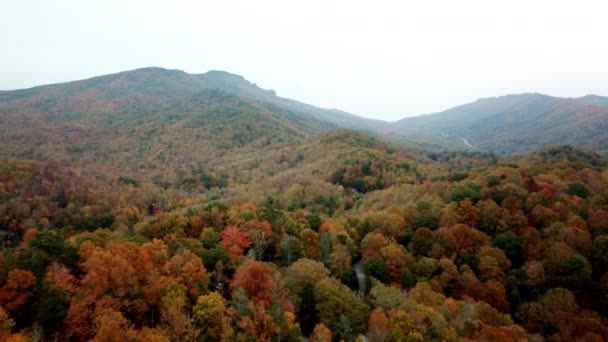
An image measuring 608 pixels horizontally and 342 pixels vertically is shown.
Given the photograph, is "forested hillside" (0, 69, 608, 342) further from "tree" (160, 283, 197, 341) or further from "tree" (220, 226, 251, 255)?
"tree" (220, 226, 251, 255)

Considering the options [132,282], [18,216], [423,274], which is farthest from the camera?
[18,216]

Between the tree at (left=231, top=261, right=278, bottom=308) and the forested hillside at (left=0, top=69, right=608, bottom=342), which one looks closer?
the forested hillside at (left=0, top=69, right=608, bottom=342)

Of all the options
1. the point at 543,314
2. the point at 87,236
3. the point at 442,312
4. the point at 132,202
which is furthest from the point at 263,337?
the point at 132,202

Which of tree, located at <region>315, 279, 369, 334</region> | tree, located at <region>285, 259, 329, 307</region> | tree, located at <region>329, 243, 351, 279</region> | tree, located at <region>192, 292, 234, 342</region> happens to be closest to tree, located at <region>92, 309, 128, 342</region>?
tree, located at <region>192, 292, 234, 342</region>

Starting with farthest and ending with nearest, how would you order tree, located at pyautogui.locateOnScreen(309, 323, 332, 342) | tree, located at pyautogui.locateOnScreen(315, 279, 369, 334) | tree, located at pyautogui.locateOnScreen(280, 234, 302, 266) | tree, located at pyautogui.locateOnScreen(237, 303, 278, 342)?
tree, located at pyautogui.locateOnScreen(280, 234, 302, 266), tree, located at pyautogui.locateOnScreen(315, 279, 369, 334), tree, located at pyautogui.locateOnScreen(309, 323, 332, 342), tree, located at pyautogui.locateOnScreen(237, 303, 278, 342)

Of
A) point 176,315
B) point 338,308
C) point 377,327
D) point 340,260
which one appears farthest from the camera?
point 340,260

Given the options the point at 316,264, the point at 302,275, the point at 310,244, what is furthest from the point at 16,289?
the point at 310,244

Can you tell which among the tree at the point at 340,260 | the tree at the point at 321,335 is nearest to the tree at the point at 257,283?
the tree at the point at 321,335

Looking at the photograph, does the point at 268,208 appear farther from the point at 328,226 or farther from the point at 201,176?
the point at 201,176

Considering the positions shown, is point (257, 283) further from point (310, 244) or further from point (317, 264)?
point (310, 244)
